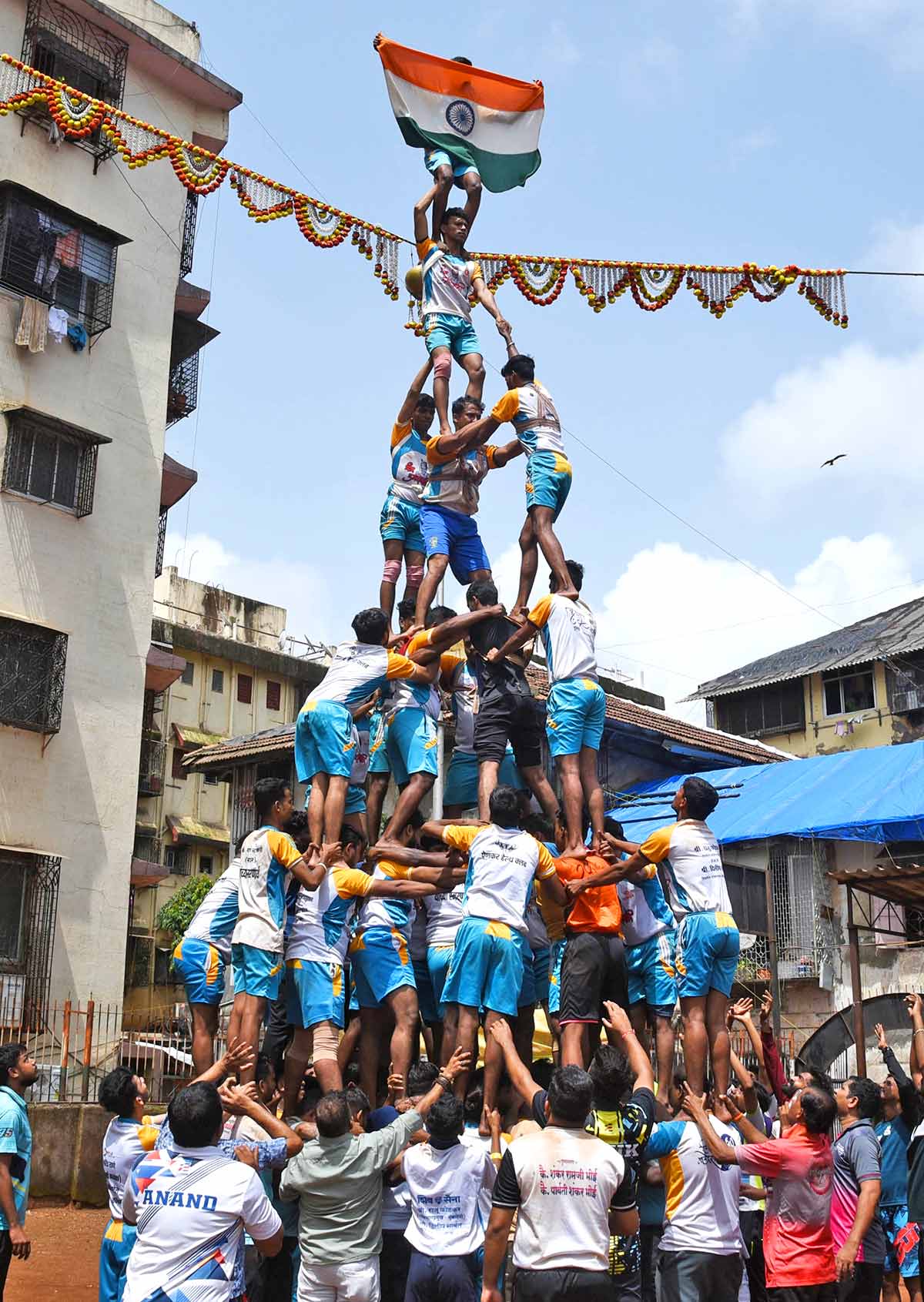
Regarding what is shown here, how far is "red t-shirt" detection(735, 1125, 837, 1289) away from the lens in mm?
7414

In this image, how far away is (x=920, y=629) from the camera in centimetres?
3872

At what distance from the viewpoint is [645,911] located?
10.3 m

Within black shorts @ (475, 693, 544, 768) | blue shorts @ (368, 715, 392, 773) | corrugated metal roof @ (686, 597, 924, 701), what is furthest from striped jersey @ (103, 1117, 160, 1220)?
corrugated metal roof @ (686, 597, 924, 701)

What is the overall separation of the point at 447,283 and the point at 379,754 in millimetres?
4721

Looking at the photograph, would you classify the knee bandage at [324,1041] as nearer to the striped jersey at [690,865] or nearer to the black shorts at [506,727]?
the striped jersey at [690,865]

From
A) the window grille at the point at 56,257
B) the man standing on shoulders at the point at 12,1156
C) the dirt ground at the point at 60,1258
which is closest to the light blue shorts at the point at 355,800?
the man standing on shoulders at the point at 12,1156

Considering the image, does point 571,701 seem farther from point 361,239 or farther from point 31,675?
point 31,675

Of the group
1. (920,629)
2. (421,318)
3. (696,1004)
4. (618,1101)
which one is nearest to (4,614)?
(421,318)

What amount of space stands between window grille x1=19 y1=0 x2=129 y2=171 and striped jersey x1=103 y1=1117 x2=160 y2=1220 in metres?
21.8

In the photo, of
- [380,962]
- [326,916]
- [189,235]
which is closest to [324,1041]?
[326,916]

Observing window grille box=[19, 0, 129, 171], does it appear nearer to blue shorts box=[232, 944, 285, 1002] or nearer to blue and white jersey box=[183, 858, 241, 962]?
blue and white jersey box=[183, 858, 241, 962]

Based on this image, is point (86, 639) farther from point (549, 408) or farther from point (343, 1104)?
point (343, 1104)

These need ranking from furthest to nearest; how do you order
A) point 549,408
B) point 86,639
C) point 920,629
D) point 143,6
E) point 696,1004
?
point 920,629
point 143,6
point 86,639
point 549,408
point 696,1004

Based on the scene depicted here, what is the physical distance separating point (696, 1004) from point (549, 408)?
18.2 feet
